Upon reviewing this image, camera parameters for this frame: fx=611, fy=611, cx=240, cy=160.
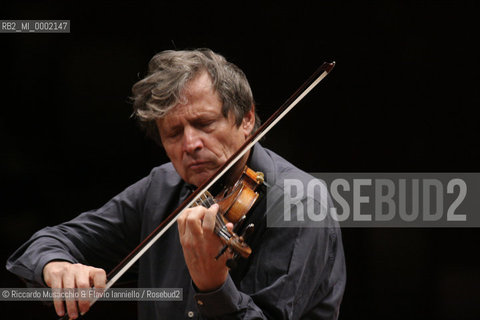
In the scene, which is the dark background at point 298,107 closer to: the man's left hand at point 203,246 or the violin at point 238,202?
the violin at point 238,202

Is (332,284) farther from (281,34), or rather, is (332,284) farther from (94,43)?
(94,43)

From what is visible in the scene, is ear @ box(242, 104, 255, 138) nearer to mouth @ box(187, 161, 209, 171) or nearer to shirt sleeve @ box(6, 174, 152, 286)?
mouth @ box(187, 161, 209, 171)

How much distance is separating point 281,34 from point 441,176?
0.58 m

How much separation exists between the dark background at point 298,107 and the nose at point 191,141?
0.39 m

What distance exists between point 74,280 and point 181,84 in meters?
0.45

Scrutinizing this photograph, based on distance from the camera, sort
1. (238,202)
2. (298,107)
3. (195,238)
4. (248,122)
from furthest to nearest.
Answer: (298,107) < (248,122) < (238,202) < (195,238)

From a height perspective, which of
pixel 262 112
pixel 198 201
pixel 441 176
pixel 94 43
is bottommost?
pixel 198 201

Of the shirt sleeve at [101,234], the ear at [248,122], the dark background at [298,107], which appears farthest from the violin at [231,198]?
the dark background at [298,107]

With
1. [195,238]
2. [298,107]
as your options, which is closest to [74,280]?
[195,238]

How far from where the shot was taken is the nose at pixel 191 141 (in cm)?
128

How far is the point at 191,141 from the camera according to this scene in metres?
1.28

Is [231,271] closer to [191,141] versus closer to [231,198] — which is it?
[231,198]

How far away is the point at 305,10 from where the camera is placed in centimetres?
162

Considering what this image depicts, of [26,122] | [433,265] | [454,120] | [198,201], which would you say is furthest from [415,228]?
[26,122]
